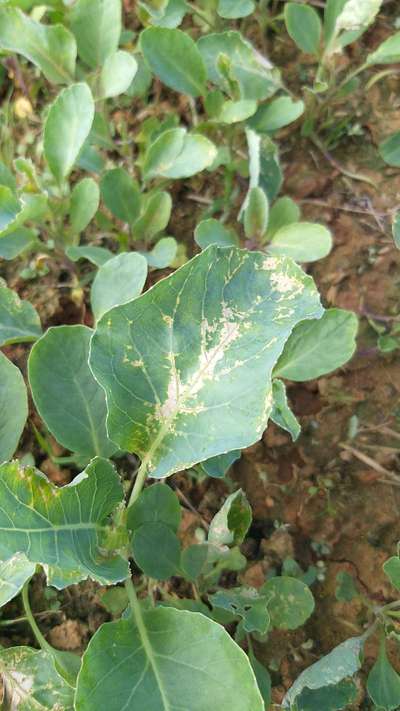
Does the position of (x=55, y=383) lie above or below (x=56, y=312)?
above

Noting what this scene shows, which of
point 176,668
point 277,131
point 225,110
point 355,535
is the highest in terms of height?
point 225,110

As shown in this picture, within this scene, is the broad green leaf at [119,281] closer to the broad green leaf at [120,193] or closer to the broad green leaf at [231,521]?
the broad green leaf at [120,193]

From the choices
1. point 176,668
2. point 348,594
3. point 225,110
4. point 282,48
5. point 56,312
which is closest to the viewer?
point 176,668

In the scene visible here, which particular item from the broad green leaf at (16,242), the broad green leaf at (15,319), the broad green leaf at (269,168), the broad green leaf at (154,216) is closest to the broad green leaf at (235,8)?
the broad green leaf at (269,168)

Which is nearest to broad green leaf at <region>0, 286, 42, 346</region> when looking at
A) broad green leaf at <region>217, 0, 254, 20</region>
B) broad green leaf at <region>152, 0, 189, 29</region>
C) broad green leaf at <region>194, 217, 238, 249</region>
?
broad green leaf at <region>194, 217, 238, 249</region>

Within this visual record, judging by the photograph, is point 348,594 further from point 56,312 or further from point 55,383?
point 56,312

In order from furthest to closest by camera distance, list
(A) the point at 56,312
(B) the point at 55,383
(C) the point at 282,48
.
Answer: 1. (C) the point at 282,48
2. (A) the point at 56,312
3. (B) the point at 55,383

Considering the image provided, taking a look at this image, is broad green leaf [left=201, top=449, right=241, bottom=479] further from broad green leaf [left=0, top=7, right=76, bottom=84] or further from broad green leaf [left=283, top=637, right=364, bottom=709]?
broad green leaf [left=0, top=7, right=76, bottom=84]

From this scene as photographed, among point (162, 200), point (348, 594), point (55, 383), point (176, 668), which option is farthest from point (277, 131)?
point (176, 668)
